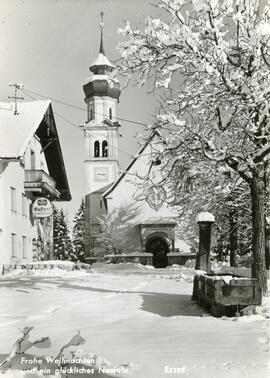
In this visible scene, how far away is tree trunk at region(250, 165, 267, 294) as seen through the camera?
31.2 feet

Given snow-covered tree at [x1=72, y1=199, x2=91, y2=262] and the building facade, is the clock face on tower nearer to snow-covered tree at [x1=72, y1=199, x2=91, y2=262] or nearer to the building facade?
snow-covered tree at [x1=72, y1=199, x2=91, y2=262]

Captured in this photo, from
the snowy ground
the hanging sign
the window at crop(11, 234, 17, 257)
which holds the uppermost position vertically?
the hanging sign

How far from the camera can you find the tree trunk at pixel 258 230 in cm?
951

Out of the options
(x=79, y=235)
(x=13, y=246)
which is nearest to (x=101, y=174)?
(x=79, y=235)

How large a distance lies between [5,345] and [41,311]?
2.69 metres

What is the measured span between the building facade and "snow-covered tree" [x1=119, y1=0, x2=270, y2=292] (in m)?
11.2

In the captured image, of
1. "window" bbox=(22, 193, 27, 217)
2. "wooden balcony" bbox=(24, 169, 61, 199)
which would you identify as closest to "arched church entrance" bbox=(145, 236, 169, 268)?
"wooden balcony" bbox=(24, 169, 61, 199)

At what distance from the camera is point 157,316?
8.72 meters

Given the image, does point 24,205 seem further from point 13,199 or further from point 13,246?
point 13,246

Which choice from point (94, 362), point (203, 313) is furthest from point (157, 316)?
point (94, 362)

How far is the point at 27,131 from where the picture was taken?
2147 centimetres

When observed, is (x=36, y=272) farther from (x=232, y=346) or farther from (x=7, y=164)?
(x=232, y=346)

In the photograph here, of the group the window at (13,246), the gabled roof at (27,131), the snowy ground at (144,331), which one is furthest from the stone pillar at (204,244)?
the window at (13,246)

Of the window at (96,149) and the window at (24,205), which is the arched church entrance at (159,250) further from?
the window at (24,205)
